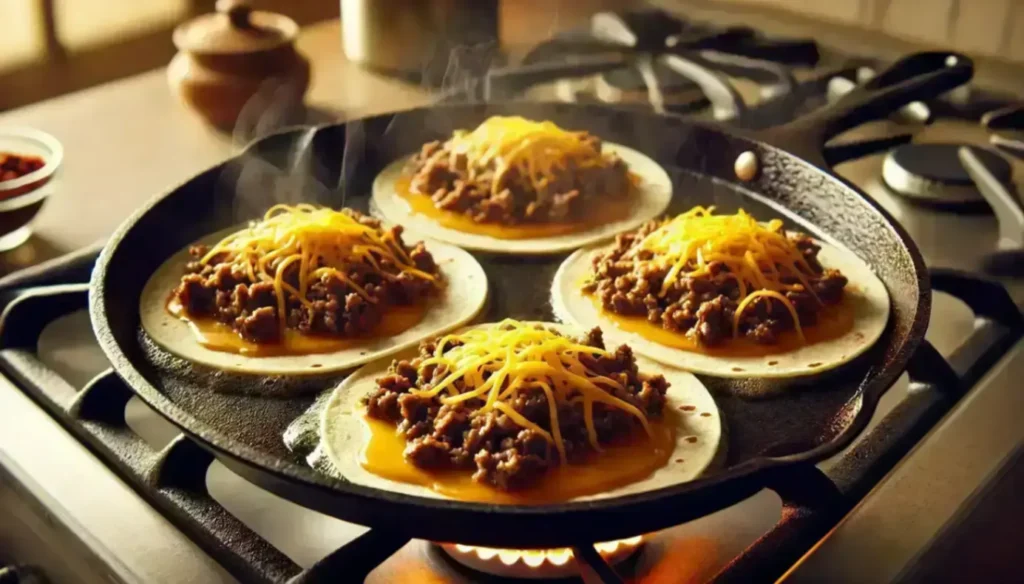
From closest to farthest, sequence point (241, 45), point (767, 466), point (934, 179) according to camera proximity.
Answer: point (767, 466) < point (934, 179) < point (241, 45)

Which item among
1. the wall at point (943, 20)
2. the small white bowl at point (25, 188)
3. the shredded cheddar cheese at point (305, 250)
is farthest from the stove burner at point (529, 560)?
the wall at point (943, 20)

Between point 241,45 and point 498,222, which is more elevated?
point 241,45

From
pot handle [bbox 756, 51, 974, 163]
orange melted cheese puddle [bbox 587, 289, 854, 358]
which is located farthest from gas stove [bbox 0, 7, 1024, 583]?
pot handle [bbox 756, 51, 974, 163]

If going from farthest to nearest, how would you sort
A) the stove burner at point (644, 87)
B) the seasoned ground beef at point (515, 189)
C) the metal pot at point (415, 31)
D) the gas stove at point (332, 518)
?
the metal pot at point (415, 31), the stove burner at point (644, 87), the seasoned ground beef at point (515, 189), the gas stove at point (332, 518)

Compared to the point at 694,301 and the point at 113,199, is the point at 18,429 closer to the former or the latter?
the point at 113,199

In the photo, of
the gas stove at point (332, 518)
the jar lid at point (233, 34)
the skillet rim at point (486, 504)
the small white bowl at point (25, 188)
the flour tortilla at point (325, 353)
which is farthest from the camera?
the jar lid at point (233, 34)

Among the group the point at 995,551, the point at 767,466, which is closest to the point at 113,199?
the point at 767,466

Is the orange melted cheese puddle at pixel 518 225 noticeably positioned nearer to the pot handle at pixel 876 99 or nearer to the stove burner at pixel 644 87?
the pot handle at pixel 876 99

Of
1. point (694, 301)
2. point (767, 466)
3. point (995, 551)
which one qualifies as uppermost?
point (767, 466)
